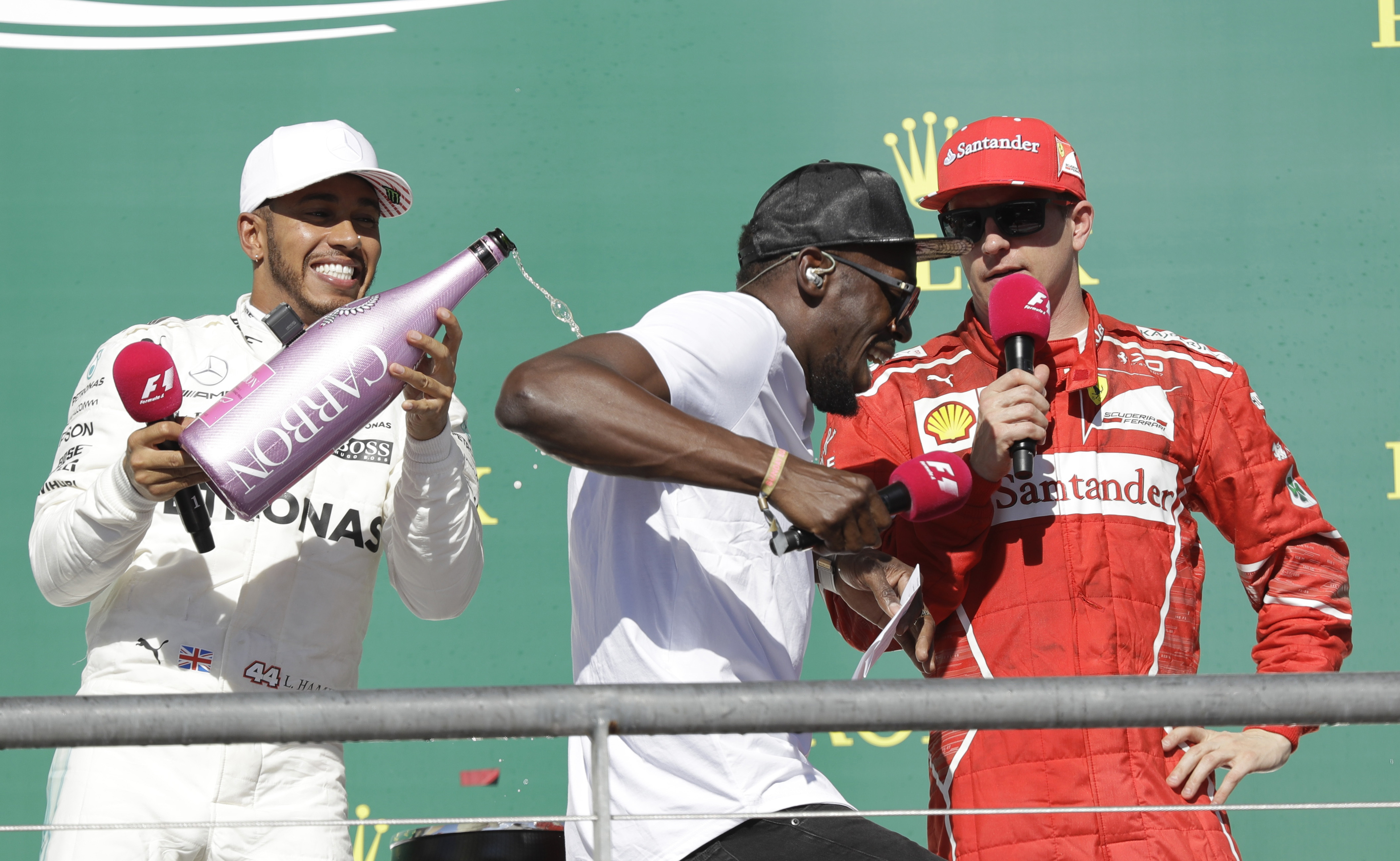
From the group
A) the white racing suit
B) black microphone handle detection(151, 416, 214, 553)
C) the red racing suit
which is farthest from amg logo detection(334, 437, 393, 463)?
the red racing suit

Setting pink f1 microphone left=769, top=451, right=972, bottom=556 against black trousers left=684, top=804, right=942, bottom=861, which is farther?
pink f1 microphone left=769, top=451, right=972, bottom=556

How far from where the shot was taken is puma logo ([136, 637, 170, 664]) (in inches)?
72.0

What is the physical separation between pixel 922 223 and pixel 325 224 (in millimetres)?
1405

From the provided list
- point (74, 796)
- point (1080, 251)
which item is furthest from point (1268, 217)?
point (74, 796)

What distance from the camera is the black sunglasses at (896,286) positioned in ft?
5.44

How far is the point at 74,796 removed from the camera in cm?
176

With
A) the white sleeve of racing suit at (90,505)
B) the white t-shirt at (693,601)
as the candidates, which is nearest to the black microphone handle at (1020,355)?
the white t-shirt at (693,601)

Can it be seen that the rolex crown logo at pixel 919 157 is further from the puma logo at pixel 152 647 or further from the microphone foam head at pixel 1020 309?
the puma logo at pixel 152 647

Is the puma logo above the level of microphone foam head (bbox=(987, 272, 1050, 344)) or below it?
below

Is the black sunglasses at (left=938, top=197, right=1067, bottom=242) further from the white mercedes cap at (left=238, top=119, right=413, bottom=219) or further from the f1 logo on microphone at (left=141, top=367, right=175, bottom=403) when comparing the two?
the f1 logo on microphone at (left=141, top=367, right=175, bottom=403)

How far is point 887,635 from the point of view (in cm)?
157

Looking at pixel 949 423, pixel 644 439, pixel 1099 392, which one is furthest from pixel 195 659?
pixel 1099 392

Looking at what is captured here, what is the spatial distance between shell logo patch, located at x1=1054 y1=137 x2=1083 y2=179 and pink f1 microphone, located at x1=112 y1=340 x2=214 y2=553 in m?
1.26

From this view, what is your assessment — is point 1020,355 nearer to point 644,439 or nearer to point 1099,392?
point 1099,392
